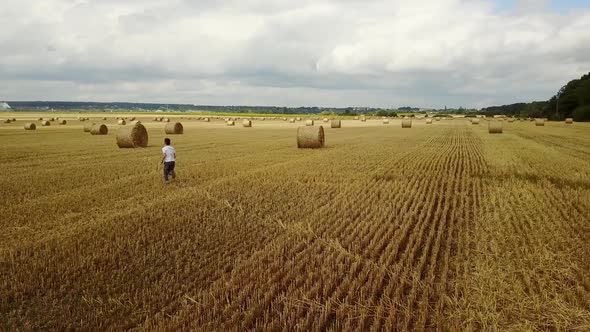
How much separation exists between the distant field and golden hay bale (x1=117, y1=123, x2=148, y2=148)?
10.2 m

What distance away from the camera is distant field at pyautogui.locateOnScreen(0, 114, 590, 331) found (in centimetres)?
540

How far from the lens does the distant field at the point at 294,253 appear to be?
540cm

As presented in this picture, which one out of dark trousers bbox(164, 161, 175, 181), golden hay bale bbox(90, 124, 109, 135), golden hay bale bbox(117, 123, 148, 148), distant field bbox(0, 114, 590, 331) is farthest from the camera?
golden hay bale bbox(90, 124, 109, 135)

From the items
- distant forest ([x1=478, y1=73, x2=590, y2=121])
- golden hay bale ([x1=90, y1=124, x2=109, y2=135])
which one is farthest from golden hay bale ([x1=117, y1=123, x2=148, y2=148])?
distant forest ([x1=478, y1=73, x2=590, y2=121])

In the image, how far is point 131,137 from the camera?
25.3 meters

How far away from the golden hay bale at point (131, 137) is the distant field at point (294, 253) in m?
10.2

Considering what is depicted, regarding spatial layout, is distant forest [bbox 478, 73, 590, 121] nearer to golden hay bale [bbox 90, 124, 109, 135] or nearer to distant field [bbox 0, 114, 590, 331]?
golden hay bale [bbox 90, 124, 109, 135]

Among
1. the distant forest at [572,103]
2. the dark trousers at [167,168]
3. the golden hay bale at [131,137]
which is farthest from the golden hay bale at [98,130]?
the distant forest at [572,103]

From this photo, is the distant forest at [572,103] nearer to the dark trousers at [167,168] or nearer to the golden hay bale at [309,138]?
the golden hay bale at [309,138]

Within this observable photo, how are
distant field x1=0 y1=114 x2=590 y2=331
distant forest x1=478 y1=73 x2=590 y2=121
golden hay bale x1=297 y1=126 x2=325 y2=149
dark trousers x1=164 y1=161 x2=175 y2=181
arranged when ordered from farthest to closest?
distant forest x1=478 y1=73 x2=590 y2=121
golden hay bale x1=297 y1=126 x2=325 y2=149
dark trousers x1=164 y1=161 x2=175 y2=181
distant field x1=0 y1=114 x2=590 y2=331

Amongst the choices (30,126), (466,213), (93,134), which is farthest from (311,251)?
(30,126)

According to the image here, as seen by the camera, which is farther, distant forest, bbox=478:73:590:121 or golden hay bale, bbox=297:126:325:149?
distant forest, bbox=478:73:590:121

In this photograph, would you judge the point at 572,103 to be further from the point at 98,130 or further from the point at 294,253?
the point at 294,253

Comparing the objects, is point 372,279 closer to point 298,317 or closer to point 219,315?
point 298,317
